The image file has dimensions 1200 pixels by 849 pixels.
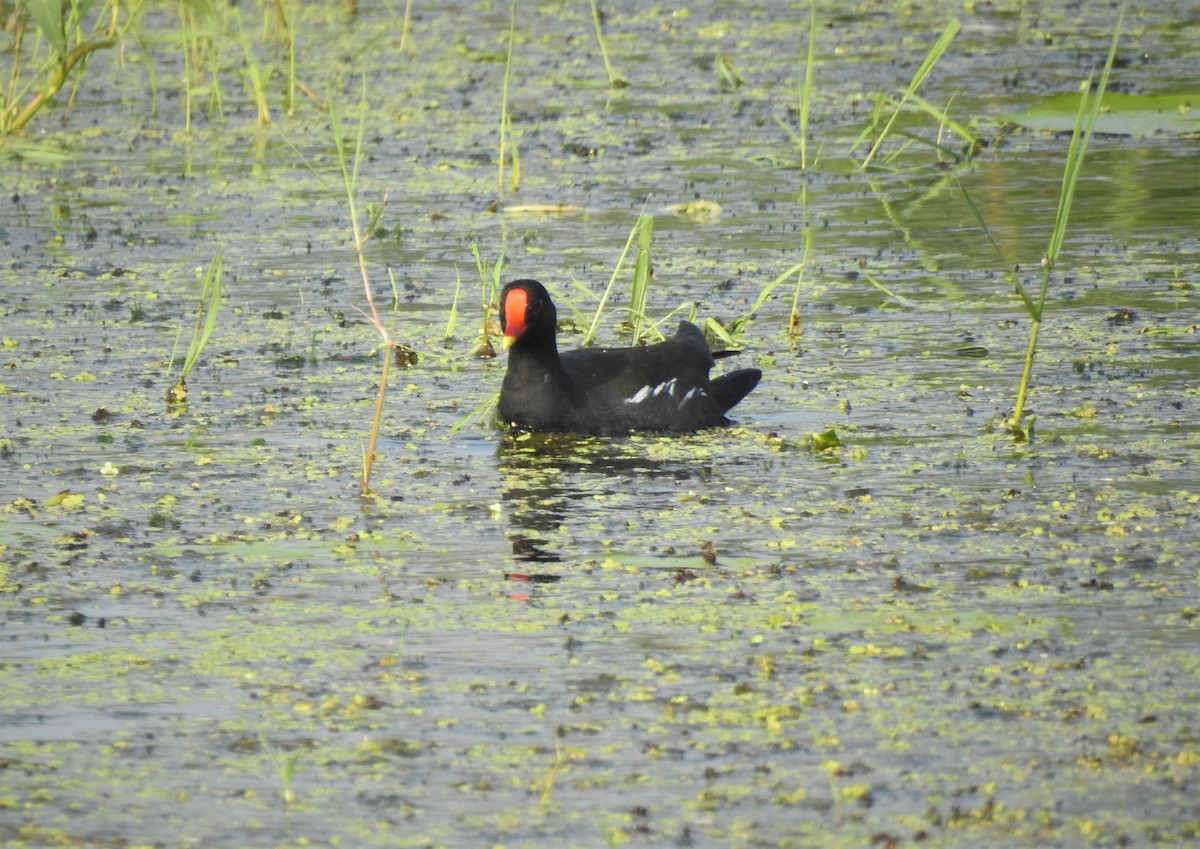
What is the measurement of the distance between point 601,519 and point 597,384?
4.29 ft

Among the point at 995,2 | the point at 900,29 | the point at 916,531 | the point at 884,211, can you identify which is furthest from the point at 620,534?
the point at 995,2

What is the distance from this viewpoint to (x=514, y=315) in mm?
7320

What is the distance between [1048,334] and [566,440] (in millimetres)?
2319

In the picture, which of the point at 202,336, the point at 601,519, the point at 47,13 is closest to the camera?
the point at 47,13

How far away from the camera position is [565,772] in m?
4.29

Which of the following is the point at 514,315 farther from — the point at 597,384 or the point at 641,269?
the point at 641,269

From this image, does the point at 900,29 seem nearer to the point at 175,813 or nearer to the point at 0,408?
the point at 0,408

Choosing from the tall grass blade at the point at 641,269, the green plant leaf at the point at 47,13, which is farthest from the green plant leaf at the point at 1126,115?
the green plant leaf at the point at 47,13

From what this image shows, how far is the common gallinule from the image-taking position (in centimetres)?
736

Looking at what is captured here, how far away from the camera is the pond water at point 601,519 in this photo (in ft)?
13.9

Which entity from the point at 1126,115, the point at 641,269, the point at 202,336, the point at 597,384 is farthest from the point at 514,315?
the point at 1126,115

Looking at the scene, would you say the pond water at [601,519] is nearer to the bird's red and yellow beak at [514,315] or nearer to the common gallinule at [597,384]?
the common gallinule at [597,384]

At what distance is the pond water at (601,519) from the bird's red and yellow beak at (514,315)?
1.30 ft

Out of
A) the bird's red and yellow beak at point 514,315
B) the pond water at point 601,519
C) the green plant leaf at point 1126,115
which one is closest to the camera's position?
the pond water at point 601,519
